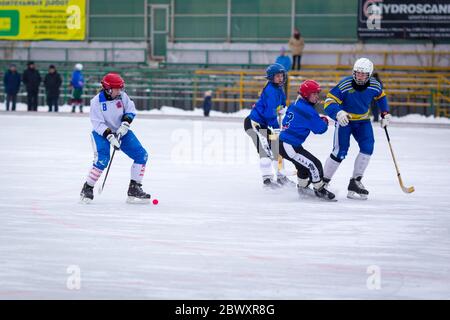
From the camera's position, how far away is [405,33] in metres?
29.8

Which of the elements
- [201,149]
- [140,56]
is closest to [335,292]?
[201,149]

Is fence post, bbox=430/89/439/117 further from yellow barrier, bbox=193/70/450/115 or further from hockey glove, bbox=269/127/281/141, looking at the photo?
hockey glove, bbox=269/127/281/141

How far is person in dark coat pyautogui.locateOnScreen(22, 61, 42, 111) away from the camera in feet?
96.6

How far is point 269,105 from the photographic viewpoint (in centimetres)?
1134

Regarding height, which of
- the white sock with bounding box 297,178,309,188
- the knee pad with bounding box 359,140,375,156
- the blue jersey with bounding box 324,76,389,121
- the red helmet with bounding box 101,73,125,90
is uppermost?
the red helmet with bounding box 101,73,125,90

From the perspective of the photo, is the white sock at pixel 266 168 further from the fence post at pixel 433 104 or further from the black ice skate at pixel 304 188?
the fence post at pixel 433 104

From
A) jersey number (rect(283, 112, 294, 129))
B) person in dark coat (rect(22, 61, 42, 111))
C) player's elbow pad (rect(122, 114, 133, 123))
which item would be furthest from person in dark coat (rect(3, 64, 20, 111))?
player's elbow pad (rect(122, 114, 133, 123))

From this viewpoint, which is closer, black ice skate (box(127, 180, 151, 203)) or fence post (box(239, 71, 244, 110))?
black ice skate (box(127, 180, 151, 203))

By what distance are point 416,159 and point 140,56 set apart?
66.6 feet

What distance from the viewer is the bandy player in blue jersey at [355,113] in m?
10.1

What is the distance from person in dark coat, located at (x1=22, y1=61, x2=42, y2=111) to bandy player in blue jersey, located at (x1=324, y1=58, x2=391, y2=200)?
66.9 ft

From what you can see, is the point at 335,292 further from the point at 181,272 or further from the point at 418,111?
the point at 418,111

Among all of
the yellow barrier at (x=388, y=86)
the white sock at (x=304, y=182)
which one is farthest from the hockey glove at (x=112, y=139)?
the yellow barrier at (x=388, y=86)
